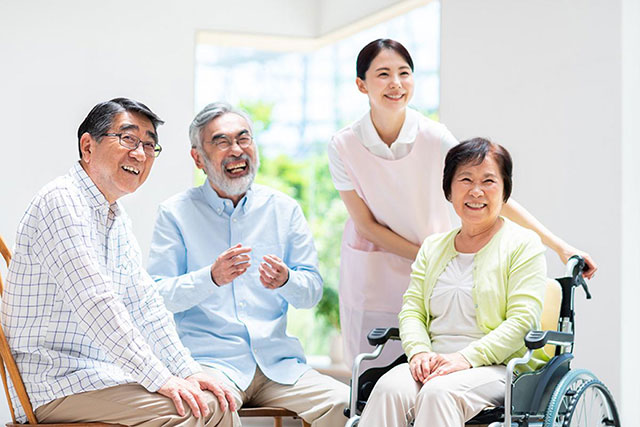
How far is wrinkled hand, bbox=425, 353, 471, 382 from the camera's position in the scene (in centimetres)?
242

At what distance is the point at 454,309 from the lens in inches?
103

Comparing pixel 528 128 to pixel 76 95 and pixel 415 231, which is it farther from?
pixel 76 95

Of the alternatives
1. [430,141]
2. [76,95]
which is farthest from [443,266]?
[76,95]

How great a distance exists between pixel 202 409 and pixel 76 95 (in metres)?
2.73

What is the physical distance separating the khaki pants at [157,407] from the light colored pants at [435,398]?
26 cm

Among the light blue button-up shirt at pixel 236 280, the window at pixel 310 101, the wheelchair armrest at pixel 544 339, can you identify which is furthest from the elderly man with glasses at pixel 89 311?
the window at pixel 310 101

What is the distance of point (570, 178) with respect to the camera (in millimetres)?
3564

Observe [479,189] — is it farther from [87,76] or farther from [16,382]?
[87,76]

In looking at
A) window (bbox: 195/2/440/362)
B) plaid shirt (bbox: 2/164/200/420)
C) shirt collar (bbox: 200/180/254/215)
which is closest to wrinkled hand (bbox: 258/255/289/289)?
shirt collar (bbox: 200/180/254/215)

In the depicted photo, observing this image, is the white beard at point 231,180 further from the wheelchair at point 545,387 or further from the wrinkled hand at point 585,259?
the wrinkled hand at point 585,259

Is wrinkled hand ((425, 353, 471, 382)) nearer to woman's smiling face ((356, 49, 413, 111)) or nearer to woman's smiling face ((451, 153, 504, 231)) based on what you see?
woman's smiling face ((451, 153, 504, 231))

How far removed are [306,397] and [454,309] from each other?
559mm

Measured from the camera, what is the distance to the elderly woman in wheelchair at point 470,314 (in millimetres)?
2369

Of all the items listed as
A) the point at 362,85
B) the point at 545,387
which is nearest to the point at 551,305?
the point at 545,387
